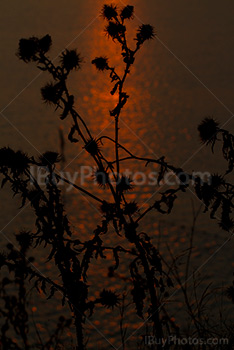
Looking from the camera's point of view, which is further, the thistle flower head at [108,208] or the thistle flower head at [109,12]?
the thistle flower head at [109,12]

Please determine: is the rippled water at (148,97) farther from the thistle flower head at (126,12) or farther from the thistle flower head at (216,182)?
the thistle flower head at (126,12)

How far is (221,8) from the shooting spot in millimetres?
14133

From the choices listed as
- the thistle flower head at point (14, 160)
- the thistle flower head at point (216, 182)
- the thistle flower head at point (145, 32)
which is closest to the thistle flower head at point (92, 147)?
the thistle flower head at point (14, 160)

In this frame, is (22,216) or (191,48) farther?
(191,48)

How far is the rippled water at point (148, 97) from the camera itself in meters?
6.61

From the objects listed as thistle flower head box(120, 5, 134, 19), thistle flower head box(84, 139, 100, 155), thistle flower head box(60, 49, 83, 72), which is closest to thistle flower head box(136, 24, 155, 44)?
thistle flower head box(120, 5, 134, 19)

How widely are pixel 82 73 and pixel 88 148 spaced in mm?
7290

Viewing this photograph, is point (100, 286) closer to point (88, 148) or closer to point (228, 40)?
point (88, 148)

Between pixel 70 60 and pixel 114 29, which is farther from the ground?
pixel 114 29

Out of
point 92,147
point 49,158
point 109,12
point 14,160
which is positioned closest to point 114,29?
point 109,12

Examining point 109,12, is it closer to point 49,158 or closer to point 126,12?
point 126,12

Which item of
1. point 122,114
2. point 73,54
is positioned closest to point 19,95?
point 122,114

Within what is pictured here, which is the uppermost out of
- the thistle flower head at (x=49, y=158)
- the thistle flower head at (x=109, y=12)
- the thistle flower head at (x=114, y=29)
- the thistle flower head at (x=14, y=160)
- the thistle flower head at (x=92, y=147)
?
the thistle flower head at (x=109, y=12)

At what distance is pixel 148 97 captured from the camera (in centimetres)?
984
